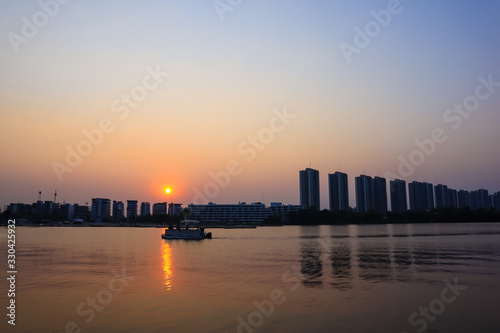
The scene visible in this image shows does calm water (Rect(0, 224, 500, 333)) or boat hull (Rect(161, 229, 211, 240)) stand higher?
calm water (Rect(0, 224, 500, 333))

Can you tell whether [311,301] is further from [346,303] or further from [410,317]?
[410,317]

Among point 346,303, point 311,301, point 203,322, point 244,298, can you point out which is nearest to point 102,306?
point 203,322

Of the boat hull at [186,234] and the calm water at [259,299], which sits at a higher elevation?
the calm water at [259,299]

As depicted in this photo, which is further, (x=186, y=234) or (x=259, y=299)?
(x=186, y=234)

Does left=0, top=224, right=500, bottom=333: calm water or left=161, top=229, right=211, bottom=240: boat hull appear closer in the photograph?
left=0, top=224, right=500, bottom=333: calm water

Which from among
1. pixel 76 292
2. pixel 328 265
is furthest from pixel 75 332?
pixel 328 265

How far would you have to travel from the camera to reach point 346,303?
720 inches

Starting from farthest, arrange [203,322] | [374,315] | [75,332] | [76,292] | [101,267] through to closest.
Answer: [101,267], [76,292], [374,315], [203,322], [75,332]

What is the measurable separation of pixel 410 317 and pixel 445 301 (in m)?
4.23

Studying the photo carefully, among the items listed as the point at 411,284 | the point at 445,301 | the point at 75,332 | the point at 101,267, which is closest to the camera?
the point at 75,332

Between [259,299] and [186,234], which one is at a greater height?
[259,299]

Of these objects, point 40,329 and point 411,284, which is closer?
point 40,329

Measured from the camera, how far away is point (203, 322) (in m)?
15.2

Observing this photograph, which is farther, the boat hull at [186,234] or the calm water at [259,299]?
the boat hull at [186,234]
